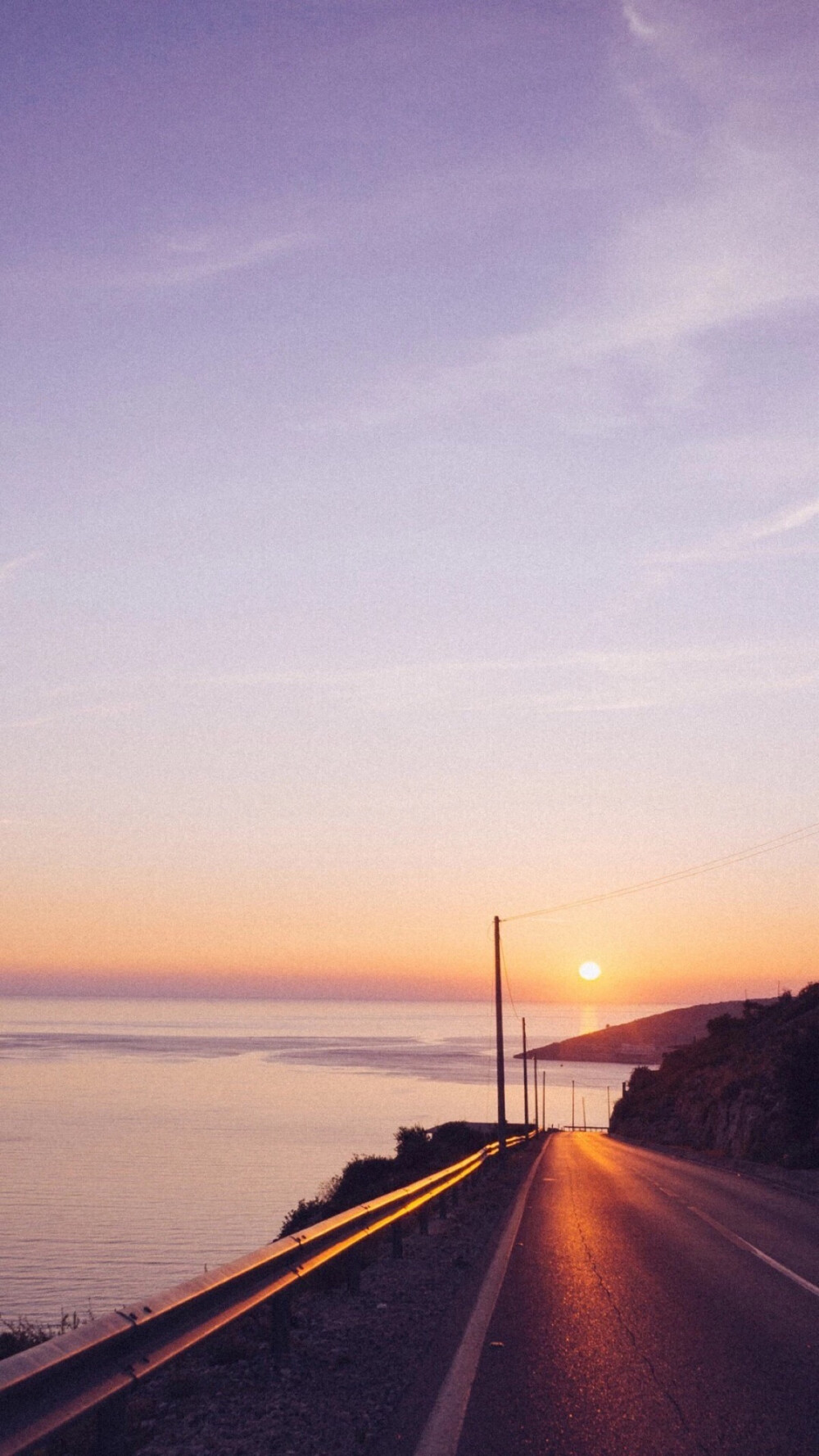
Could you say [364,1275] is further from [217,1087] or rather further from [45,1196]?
[217,1087]

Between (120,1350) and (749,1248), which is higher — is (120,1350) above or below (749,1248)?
above

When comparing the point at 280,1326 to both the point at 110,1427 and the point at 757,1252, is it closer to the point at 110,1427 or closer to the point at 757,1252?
the point at 110,1427

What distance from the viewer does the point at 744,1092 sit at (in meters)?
51.7

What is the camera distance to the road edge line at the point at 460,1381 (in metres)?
5.89

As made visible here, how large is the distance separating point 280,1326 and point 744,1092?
158 ft

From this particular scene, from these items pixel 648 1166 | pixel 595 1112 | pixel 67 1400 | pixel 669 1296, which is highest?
pixel 67 1400

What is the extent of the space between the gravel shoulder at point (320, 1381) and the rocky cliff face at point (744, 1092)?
97.5 ft

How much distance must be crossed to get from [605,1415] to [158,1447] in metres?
2.46

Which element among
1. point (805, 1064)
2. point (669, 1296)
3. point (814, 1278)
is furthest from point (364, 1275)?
point (805, 1064)

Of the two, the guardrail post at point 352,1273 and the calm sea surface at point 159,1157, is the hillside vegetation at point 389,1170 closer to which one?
the calm sea surface at point 159,1157

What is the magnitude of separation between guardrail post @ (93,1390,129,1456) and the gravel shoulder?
1048 millimetres

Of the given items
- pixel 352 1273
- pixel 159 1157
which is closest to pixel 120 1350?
pixel 352 1273

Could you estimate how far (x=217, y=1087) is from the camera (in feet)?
478

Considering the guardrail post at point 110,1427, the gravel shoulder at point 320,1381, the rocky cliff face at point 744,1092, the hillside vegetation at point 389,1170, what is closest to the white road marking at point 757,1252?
the gravel shoulder at point 320,1381
